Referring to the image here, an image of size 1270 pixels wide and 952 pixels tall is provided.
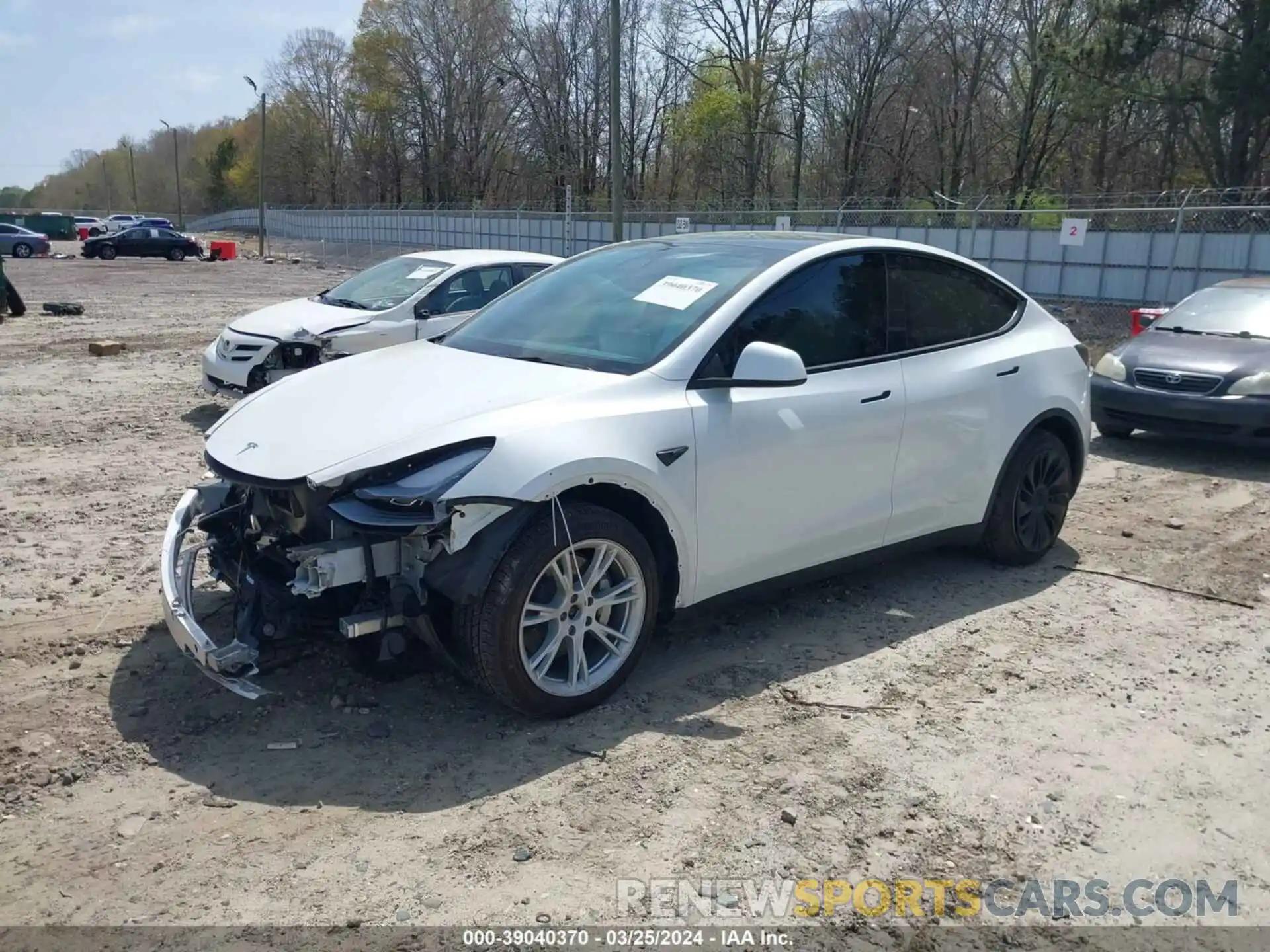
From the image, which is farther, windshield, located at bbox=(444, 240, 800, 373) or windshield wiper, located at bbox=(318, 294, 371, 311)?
windshield wiper, located at bbox=(318, 294, 371, 311)

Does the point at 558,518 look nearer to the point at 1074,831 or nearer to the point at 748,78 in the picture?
the point at 1074,831

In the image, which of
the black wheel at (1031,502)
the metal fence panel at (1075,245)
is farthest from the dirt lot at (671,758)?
the metal fence panel at (1075,245)

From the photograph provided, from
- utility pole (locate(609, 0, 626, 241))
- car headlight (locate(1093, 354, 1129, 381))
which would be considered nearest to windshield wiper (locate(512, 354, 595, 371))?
car headlight (locate(1093, 354, 1129, 381))

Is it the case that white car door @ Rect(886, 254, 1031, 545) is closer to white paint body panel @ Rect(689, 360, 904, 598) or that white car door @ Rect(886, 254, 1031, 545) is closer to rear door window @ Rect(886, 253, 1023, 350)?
rear door window @ Rect(886, 253, 1023, 350)

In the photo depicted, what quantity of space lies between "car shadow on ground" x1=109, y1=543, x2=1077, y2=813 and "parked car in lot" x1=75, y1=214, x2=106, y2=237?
6111 cm

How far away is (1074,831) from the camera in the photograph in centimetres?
334

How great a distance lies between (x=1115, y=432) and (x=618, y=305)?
6.53 m

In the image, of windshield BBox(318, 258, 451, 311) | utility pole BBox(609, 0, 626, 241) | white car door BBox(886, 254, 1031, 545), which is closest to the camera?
white car door BBox(886, 254, 1031, 545)

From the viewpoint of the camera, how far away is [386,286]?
35.7ft

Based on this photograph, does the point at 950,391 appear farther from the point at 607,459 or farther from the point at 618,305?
the point at 607,459

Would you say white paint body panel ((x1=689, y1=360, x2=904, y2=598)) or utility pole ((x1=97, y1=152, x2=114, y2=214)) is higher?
utility pole ((x1=97, y1=152, x2=114, y2=214))

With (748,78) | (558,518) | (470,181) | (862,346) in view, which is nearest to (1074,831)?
(558,518)

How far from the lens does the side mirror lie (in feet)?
13.5

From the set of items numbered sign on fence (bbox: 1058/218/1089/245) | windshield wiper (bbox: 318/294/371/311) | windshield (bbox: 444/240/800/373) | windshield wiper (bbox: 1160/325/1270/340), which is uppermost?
numbered sign on fence (bbox: 1058/218/1089/245)
